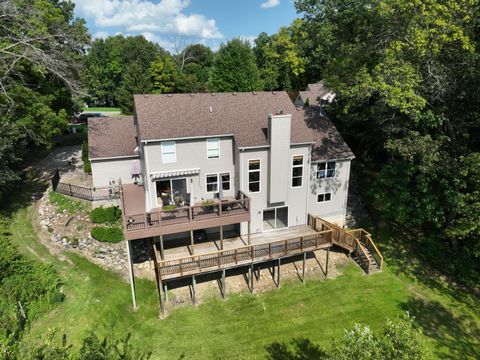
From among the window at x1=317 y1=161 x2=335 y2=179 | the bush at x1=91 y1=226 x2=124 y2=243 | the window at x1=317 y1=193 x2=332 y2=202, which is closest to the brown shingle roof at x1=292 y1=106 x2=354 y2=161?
the window at x1=317 y1=161 x2=335 y2=179

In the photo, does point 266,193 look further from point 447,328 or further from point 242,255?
point 447,328

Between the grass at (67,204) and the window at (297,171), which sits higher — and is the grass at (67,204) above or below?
below

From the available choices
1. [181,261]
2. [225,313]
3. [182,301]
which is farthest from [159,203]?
[225,313]

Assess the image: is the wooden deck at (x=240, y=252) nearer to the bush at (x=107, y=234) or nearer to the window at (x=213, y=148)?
the bush at (x=107, y=234)

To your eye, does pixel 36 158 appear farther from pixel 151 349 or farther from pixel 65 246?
pixel 151 349

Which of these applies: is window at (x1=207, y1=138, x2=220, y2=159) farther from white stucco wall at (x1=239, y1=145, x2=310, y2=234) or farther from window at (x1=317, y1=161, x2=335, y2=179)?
window at (x1=317, y1=161, x2=335, y2=179)

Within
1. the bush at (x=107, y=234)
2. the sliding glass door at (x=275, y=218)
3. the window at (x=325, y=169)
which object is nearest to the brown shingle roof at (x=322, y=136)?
the window at (x=325, y=169)
